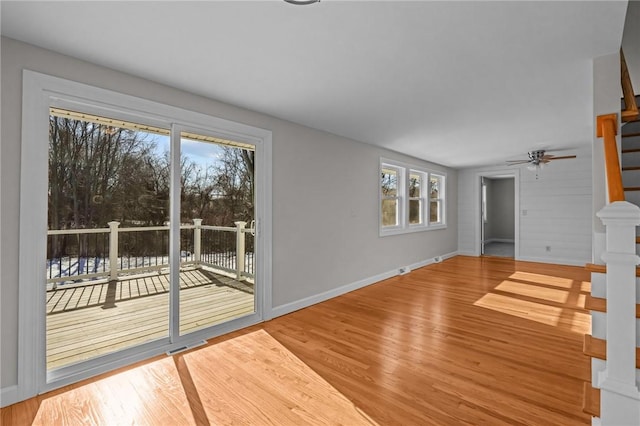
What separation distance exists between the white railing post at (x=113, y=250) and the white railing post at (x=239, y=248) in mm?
1166

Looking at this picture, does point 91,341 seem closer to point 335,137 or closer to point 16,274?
point 16,274

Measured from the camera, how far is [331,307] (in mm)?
3910

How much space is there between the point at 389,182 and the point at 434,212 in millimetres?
2230

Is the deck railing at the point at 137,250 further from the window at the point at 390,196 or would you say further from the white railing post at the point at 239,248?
the window at the point at 390,196

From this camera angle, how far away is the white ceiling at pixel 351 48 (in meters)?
1.68

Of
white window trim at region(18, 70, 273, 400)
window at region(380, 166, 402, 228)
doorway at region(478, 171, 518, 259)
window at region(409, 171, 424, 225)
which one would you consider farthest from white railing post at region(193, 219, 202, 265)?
doorway at region(478, 171, 518, 259)

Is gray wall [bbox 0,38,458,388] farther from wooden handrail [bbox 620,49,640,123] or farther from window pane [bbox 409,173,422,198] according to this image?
wooden handrail [bbox 620,49,640,123]

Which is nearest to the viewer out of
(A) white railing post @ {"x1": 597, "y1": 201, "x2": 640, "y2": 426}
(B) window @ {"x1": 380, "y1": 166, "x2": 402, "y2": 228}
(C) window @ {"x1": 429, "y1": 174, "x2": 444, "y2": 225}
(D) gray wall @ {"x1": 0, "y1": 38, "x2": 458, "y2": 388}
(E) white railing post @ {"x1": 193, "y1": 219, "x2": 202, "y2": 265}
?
(A) white railing post @ {"x1": 597, "y1": 201, "x2": 640, "y2": 426}

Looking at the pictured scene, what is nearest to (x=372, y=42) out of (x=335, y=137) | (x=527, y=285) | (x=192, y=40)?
(x=192, y=40)

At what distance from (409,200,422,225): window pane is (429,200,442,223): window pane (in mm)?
Answer: 496

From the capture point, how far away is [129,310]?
9.55 ft

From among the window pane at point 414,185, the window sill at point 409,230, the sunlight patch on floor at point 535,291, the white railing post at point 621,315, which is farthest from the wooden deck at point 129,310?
the window pane at point 414,185

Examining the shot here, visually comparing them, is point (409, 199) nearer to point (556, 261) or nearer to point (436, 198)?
point (436, 198)

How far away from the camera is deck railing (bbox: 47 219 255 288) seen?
2346 millimetres
